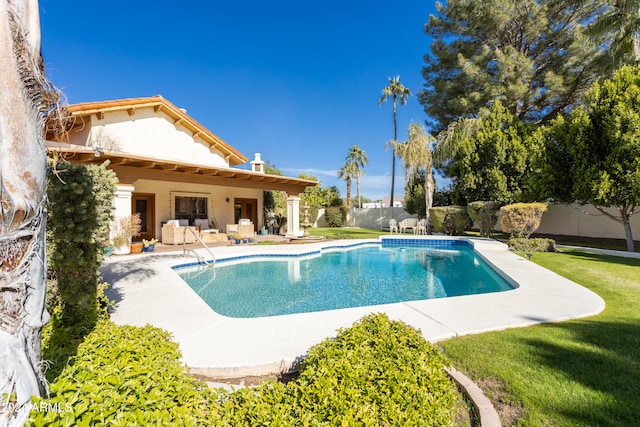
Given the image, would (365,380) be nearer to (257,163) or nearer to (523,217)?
(523,217)

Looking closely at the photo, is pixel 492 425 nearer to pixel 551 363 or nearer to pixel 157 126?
pixel 551 363

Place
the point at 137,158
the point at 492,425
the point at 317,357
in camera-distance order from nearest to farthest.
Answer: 1. the point at 492,425
2. the point at 317,357
3. the point at 137,158

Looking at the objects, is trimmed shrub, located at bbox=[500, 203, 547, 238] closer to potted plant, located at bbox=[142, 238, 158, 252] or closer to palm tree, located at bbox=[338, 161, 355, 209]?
potted plant, located at bbox=[142, 238, 158, 252]

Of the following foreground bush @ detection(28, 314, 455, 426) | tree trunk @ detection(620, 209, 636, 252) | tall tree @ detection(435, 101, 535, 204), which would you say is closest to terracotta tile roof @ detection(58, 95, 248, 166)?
foreground bush @ detection(28, 314, 455, 426)

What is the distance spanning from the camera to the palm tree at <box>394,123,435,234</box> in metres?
19.5

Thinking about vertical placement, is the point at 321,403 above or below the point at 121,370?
below

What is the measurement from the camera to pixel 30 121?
1.54m

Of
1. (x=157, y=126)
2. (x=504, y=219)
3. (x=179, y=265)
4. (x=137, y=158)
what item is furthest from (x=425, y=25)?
(x=179, y=265)

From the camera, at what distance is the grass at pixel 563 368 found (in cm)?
239

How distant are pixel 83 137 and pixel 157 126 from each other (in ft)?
10.2

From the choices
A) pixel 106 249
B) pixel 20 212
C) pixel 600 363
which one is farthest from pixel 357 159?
pixel 20 212

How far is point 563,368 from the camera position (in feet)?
9.90

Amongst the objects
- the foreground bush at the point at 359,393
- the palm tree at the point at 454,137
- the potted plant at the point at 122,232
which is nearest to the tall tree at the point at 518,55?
the palm tree at the point at 454,137

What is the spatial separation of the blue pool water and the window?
6.92 m
